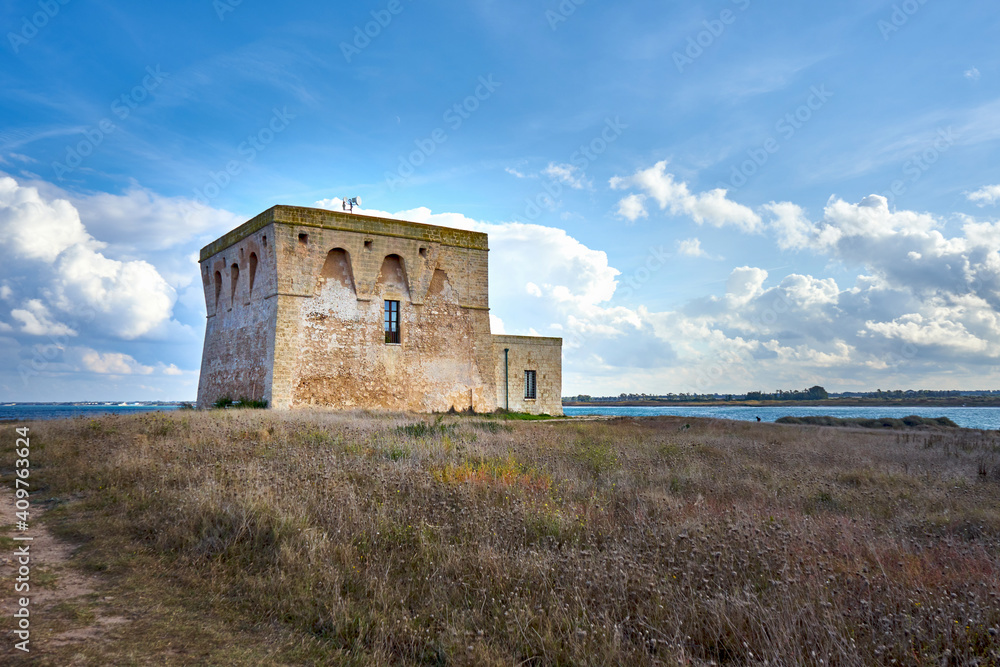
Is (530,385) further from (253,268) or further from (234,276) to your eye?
(234,276)

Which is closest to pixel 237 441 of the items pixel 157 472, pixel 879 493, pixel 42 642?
pixel 157 472

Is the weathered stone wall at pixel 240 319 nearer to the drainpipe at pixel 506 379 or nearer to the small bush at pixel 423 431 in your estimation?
the small bush at pixel 423 431

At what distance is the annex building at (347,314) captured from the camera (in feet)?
67.0

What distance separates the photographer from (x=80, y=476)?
8625 millimetres

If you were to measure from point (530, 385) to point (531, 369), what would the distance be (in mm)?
890

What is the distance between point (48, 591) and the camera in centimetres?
443

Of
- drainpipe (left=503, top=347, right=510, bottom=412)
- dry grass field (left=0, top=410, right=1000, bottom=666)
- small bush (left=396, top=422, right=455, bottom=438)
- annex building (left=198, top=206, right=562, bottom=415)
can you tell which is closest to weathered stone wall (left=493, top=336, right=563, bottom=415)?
drainpipe (left=503, top=347, right=510, bottom=412)

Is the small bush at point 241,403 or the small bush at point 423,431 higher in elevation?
the small bush at point 241,403

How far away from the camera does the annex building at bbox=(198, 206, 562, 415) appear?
804 inches

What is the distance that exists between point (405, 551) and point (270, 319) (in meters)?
17.9

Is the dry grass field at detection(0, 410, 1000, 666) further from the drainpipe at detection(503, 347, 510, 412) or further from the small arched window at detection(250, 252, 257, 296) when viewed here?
the drainpipe at detection(503, 347, 510, 412)

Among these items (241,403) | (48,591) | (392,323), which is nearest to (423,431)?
(48,591)

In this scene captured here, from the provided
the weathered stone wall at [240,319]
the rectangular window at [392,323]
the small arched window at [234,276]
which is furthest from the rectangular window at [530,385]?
the small arched window at [234,276]

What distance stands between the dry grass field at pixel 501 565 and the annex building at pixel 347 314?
12264 millimetres
